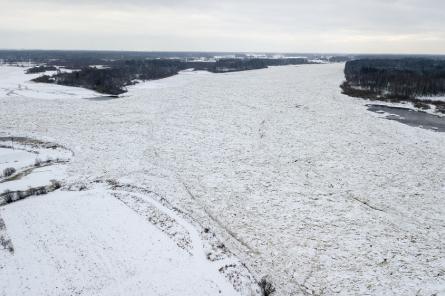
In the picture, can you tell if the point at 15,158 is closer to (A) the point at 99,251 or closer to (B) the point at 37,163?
(B) the point at 37,163

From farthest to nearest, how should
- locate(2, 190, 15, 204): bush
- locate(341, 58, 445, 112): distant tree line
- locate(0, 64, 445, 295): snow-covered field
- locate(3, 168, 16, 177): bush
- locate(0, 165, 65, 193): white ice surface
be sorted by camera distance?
1. locate(341, 58, 445, 112): distant tree line
2. locate(3, 168, 16, 177): bush
3. locate(0, 165, 65, 193): white ice surface
4. locate(2, 190, 15, 204): bush
5. locate(0, 64, 445, 295): snow-covered field

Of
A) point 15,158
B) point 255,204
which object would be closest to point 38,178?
point 15,158

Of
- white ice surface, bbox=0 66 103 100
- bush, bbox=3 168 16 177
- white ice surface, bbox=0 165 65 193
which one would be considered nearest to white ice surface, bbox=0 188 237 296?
white ice surface, bbox=0 165 65 193

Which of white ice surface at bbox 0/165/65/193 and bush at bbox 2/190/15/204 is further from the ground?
white ice surface at bbox 0/165/65/193

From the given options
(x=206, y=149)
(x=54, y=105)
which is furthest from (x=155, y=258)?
(x=54, y=105)

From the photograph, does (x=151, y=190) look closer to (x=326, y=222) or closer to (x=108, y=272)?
(x=108, y=272)

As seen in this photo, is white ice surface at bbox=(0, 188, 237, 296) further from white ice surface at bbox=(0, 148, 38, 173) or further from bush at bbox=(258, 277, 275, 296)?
white ice surface at bbox=(0, 148, 38, 173)

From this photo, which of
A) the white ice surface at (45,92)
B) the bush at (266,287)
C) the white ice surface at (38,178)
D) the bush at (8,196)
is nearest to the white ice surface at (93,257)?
the bush at (8,196)

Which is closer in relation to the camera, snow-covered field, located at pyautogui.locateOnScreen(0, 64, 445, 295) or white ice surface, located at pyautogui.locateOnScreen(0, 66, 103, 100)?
snow-covered field, located at pyautogui.locateOnScreen(0, 64, 445, 295)
